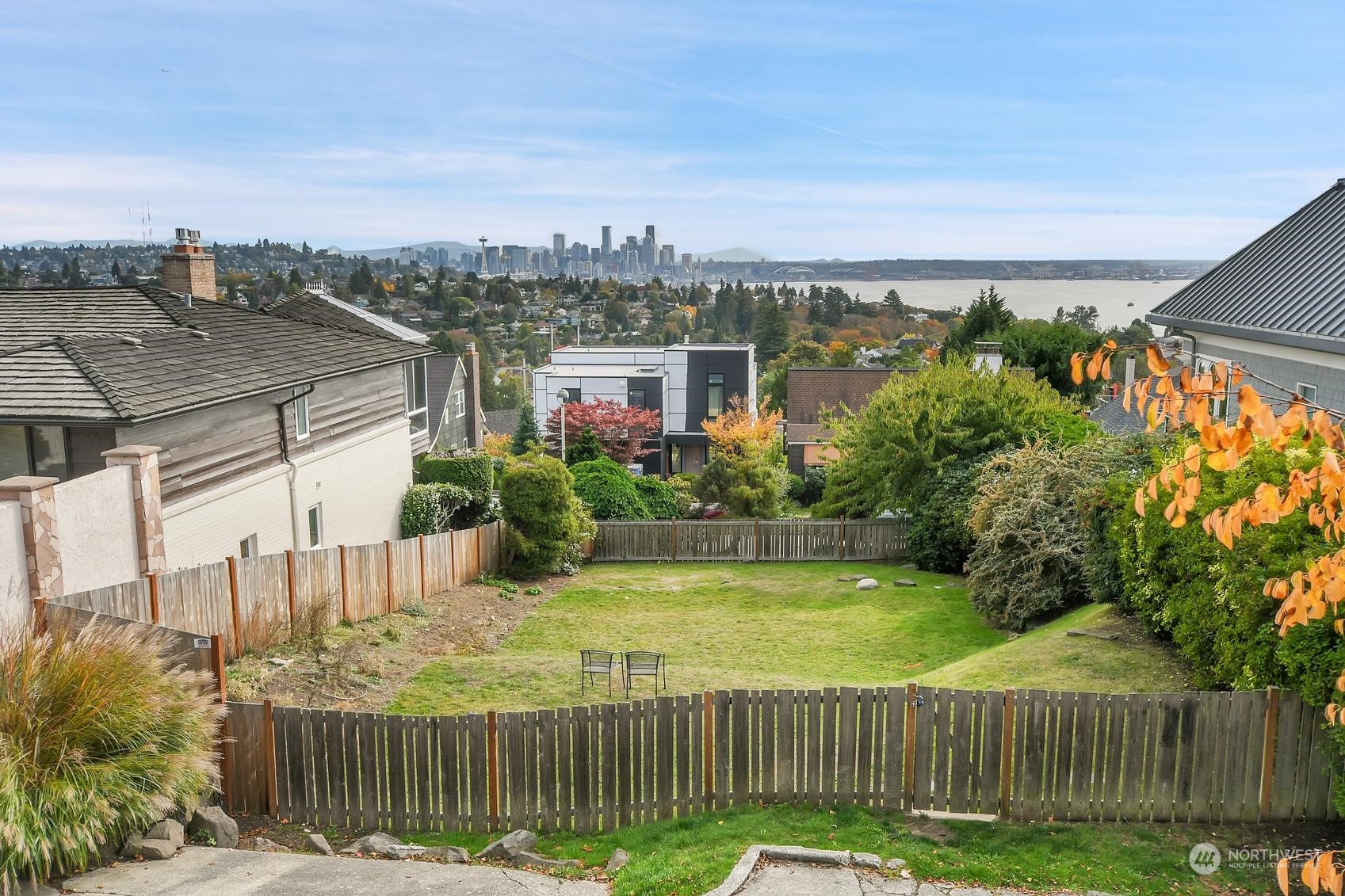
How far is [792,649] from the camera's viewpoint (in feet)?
61.5

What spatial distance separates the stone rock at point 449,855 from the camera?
31.2ft

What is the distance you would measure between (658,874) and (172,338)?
15807 millimetres

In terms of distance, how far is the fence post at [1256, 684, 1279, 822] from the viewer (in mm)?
9609

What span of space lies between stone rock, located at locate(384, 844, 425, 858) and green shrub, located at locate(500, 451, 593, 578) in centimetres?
1469

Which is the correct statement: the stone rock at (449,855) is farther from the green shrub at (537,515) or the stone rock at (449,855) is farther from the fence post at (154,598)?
the green shrub at (537,515)

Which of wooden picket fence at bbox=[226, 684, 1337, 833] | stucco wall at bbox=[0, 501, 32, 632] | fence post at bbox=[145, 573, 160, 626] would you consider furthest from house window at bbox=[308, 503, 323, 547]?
wooden picket fence at bbox=[226, 684, 1337, 833]

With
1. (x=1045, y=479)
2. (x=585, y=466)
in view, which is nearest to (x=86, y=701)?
(x=1045, y=479)

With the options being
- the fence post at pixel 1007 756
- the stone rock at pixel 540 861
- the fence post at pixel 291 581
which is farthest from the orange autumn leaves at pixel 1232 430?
the fence post at pixel 291 581

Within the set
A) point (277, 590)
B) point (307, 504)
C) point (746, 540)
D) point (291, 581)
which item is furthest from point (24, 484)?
point (746, 540)

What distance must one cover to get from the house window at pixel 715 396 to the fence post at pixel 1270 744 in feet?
173

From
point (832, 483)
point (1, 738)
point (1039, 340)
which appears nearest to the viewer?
point (1, 738)

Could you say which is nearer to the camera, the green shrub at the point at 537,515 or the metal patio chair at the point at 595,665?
the metal patio chair at the point at 595,665

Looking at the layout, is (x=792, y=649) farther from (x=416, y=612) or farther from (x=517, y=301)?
(x=517, y=301)

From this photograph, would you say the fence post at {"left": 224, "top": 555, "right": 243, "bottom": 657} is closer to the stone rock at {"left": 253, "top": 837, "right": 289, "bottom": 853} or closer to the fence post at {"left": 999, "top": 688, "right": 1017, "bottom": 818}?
the stone rock at {"left": 253, "top": 837, "right": 289, "bottom": 853}
